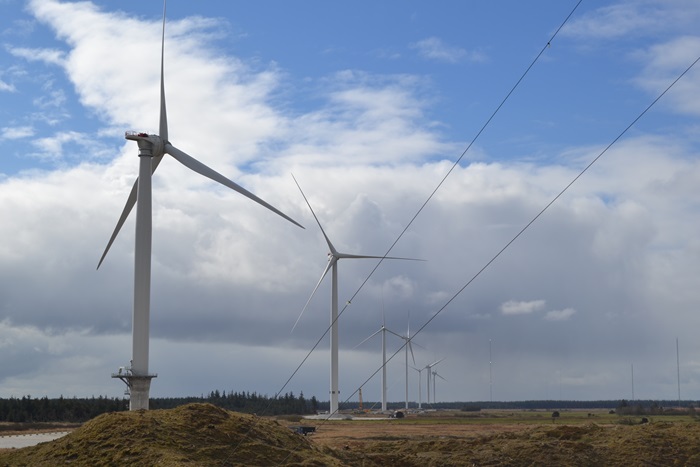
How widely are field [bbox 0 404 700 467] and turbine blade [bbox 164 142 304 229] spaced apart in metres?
19.5

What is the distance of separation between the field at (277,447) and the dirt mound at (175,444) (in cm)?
4

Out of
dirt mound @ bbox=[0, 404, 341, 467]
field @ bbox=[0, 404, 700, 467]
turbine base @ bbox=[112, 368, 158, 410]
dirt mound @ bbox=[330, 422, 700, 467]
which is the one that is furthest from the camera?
turbine base @ bbox=[112, 368, 158, 410]

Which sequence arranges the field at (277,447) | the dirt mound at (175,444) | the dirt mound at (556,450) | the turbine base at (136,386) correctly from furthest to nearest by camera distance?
the turbine base at (136,386)
the dirt mound at (556,450)
the field at (277,447)
the dirt mound at (175,444)

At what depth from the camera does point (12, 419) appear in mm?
120625

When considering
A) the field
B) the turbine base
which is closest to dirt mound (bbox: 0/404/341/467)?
the field

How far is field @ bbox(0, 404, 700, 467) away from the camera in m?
37.1

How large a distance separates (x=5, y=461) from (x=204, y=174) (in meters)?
30.4

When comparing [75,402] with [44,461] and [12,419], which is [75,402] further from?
[44,461]

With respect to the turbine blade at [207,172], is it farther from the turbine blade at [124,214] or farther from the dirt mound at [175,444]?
the dirt mound at [175,444]

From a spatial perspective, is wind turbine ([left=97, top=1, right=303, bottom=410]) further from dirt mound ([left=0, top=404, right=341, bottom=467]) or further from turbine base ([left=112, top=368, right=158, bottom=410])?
dirt mound ([left=0, top=404, right=341, bottom=467])

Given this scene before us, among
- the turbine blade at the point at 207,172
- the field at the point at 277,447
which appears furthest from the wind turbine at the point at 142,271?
the field at the point at 277,447

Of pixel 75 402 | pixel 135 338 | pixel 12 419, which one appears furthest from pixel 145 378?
pixel 75 402

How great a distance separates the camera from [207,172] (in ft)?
211

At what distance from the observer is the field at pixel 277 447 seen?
3706cm
